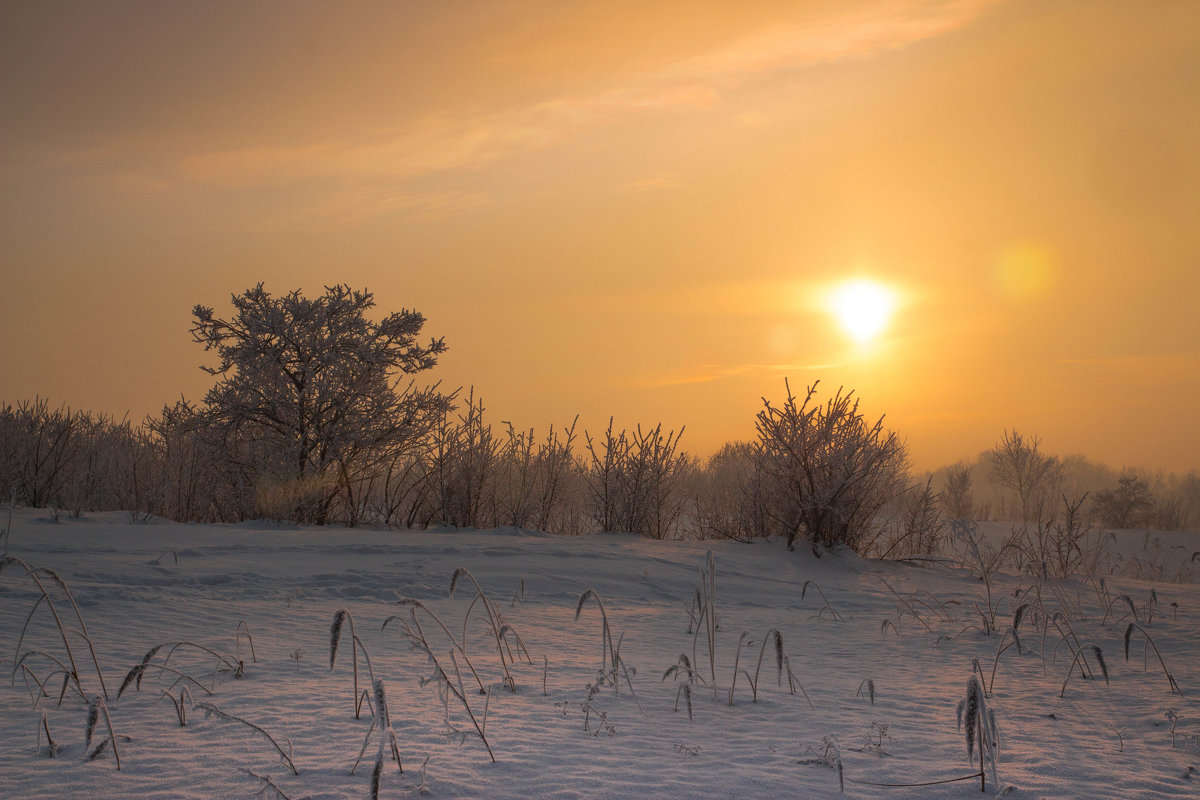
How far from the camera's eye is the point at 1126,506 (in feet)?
84.5

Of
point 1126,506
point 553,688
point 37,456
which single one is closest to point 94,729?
point 553,688

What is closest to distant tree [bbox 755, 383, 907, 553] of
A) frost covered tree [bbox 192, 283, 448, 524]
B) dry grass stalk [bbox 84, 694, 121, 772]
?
frost covered tree [bbox 192, 283, 448, 524]

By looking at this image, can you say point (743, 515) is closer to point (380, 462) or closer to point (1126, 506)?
point (380, 462)

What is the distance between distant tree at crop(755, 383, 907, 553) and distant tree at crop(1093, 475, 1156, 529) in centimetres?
Answer: 2007

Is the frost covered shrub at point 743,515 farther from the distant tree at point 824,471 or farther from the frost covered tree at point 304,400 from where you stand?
the frost covered tree at point 304,400

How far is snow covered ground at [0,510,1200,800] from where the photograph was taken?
246 cm

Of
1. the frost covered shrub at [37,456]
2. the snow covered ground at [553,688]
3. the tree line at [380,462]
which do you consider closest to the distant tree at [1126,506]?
the tree line at [380,462]

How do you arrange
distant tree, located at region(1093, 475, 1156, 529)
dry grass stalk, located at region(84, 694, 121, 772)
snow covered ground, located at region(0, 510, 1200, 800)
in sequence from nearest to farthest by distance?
dry grass stalk, located at region(84, 694, 121, 772), snow covered ground, located at region(0, 510, 1200, 800), distant tree, located at region(1093, 475, 1156, 529)

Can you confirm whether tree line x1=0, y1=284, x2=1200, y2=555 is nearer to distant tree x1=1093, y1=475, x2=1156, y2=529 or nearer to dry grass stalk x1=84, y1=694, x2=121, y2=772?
dry grass stalk x1=84, y1=694, x2=121, y2=772

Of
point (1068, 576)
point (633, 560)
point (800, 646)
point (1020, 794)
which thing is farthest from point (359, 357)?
point (1020, 794)

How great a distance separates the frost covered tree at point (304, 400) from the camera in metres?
11.0

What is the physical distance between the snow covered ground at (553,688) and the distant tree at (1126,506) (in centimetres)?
2160

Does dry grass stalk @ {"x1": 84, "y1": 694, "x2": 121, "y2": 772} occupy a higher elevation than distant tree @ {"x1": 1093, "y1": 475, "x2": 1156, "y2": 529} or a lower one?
lower

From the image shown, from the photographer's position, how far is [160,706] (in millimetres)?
3012
